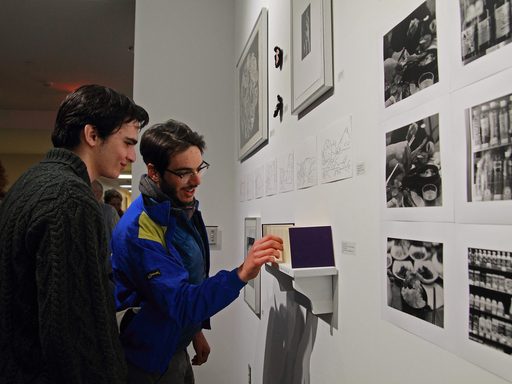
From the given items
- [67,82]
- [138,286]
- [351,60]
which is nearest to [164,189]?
[138,286]

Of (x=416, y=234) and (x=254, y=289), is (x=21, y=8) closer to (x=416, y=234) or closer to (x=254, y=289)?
(x=254, y=289)

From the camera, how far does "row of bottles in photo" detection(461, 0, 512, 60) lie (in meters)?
0.50

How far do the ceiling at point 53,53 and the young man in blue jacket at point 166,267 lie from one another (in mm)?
2213

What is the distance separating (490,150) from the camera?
20.5 inches

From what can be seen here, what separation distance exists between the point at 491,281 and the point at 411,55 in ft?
1.35

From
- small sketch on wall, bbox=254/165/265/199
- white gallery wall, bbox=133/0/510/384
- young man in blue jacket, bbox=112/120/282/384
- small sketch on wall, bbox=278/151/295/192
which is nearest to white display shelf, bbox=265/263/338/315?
white gallery wall, bbox=133/0/510/384

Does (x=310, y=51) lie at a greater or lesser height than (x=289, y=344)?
greater

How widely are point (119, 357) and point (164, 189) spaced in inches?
22.4

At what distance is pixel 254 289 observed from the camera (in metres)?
1.88

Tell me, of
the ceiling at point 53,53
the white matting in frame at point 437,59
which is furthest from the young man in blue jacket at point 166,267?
the ceiling at point 53,53

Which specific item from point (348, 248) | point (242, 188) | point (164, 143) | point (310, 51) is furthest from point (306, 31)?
point (242, 188)

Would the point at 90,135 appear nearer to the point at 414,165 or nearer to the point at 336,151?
the point at 336,151

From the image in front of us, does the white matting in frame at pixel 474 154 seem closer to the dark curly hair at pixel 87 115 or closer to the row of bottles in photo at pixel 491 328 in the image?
the row of bottles in photo at pixel 491 328

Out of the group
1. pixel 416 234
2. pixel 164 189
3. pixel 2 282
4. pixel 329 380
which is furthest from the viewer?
pixel 164 189
